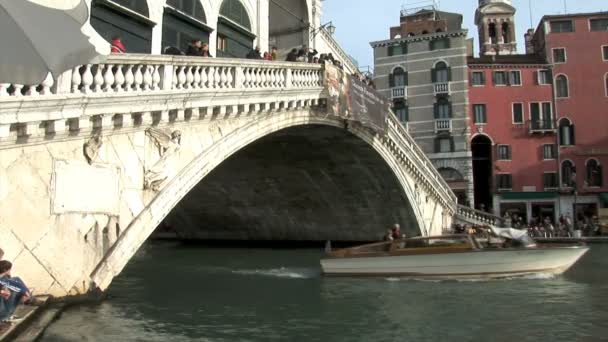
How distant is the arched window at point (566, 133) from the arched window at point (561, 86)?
1531 mm

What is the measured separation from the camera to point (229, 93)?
1016 centimetres

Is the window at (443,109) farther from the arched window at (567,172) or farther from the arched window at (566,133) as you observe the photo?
the arched window at (567,172)

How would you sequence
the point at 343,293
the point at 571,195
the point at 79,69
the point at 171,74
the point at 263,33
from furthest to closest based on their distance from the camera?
1. the point at 571,195
2. the point at 263,33
3. the point at 343,293
4. the point at 171,74
5. the point at 79,69

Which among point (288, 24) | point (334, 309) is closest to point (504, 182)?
point (288, 24)

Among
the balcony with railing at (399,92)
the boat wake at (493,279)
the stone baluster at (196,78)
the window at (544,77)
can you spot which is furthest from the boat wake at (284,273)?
the window at (544,77)

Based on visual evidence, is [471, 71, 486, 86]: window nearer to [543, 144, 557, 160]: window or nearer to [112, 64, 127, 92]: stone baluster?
[543, 144, 557, 160]: window

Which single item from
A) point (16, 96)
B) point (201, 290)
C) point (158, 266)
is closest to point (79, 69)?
point (16, 96)

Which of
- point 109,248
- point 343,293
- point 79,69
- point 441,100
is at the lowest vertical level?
point 343,293

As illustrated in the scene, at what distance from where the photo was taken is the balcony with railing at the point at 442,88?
32.8m

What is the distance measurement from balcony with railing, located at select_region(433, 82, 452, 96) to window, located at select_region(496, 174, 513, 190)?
5.63m

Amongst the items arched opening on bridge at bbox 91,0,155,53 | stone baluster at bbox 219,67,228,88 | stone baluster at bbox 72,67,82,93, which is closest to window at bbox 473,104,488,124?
arched opening on bridge at bbox 91,0,155,53

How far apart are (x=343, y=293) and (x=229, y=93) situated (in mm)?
4439

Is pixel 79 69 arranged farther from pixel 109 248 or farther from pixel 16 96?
pixel 109 248

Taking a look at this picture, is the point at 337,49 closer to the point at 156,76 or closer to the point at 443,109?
the point at 443,109
